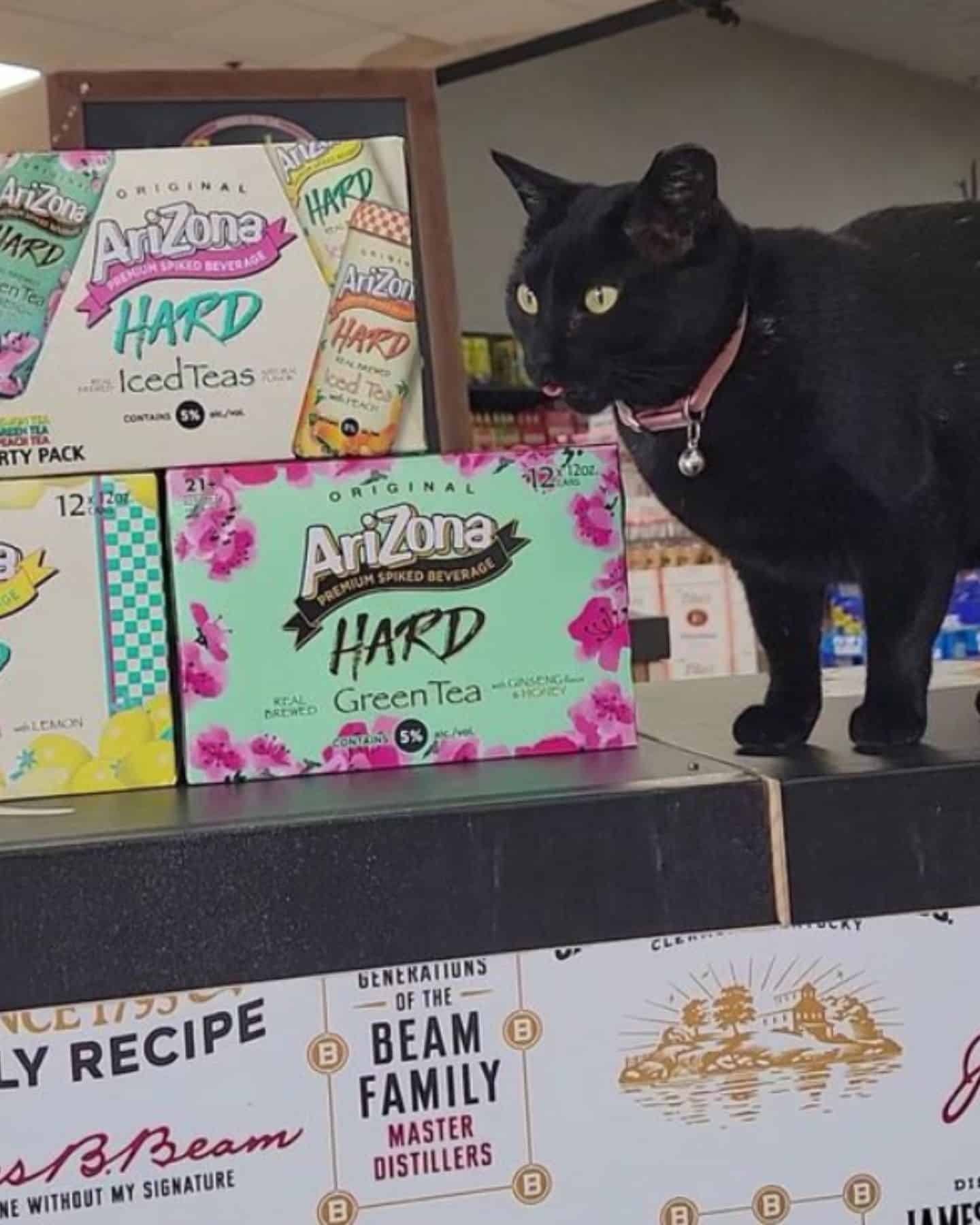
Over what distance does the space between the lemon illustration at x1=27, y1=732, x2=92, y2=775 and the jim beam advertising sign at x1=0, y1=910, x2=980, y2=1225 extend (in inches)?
6.9

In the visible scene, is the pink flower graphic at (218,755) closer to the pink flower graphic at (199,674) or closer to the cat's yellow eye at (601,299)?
the pink flower graphic at (199,674)

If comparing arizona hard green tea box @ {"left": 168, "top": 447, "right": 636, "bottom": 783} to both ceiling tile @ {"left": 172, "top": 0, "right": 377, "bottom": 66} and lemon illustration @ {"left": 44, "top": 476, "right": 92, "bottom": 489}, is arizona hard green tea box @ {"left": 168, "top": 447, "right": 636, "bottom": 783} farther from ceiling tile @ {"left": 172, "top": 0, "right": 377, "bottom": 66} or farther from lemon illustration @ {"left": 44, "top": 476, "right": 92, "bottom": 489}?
ceiling tile @ {"left": 172, "top": 0, "right": 377, "bottom": 66}

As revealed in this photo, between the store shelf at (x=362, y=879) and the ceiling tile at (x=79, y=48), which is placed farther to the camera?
the ceiling tile at (x=79, y=48)

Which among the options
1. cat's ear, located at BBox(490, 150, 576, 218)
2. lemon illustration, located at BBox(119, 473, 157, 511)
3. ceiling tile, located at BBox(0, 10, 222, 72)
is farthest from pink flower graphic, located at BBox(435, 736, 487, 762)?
ceiling tile, located at BBox(0, 10, 222, 72)

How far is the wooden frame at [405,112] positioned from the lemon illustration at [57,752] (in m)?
0.29

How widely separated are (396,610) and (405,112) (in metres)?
0.37

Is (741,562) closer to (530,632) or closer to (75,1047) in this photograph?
(530,632)

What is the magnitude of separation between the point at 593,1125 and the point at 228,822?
24 cm

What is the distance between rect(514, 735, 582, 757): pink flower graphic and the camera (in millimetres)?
936

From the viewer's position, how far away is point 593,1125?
0.80 metres

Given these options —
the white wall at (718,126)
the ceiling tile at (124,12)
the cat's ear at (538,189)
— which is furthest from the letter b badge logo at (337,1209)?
the white wall at (718,126)

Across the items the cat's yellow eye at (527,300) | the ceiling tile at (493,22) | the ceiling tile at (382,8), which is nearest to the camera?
the cat's yellow eye at (527,300)

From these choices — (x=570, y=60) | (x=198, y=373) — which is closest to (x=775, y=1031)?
(x=198, y=373)

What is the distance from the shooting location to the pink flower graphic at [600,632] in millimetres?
943
